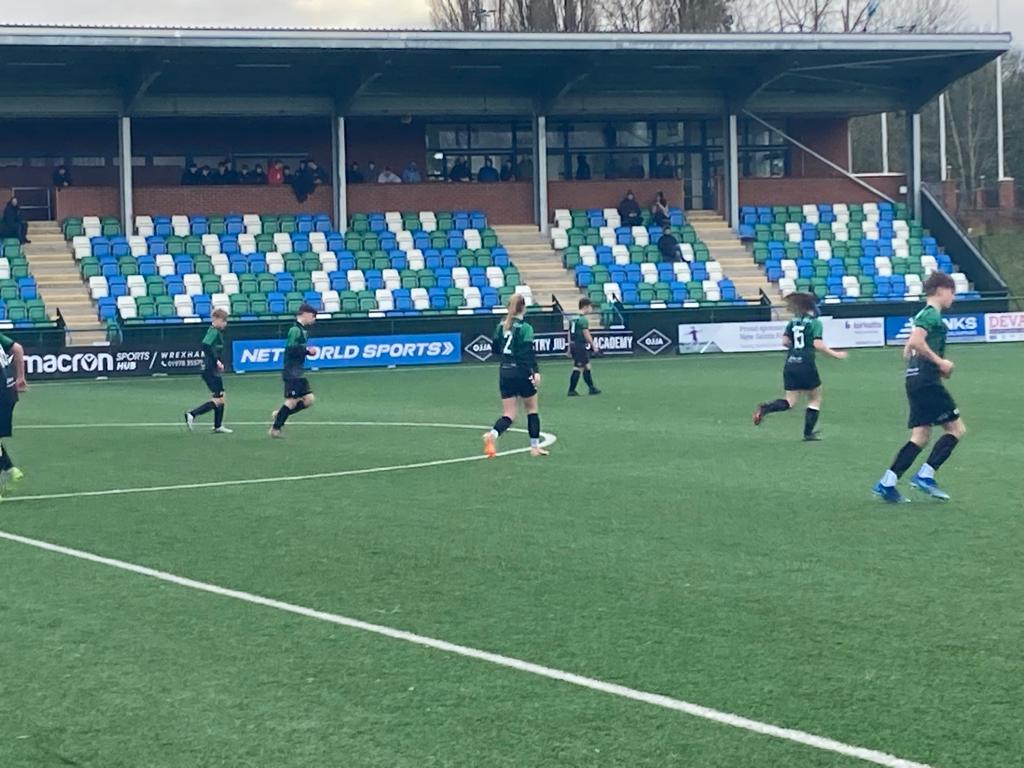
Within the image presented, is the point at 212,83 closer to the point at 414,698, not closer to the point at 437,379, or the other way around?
the point at 437,379

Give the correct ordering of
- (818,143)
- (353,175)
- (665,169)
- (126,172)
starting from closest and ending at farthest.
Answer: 1. (126,172)
2. (353,175)
3. (665,169)
4. (818,143)

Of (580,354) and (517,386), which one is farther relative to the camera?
(580,354)

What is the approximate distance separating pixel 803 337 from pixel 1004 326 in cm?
2544

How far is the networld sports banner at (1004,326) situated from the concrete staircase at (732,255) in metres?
5.62

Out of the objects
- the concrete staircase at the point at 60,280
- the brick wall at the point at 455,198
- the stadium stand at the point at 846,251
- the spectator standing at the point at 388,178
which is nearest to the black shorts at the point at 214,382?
the concrete staircase at the point at 60,280

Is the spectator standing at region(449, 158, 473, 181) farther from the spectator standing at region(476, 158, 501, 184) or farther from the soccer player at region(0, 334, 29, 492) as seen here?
the soccer player at region(0, 334, 29, 492)

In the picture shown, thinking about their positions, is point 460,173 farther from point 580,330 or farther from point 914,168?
point 580,330

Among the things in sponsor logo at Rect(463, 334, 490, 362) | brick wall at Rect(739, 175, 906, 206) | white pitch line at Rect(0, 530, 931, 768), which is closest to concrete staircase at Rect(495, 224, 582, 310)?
sponsor logo at Rect(463, 334, 490, 362)

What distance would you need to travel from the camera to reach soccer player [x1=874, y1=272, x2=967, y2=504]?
40.1ft

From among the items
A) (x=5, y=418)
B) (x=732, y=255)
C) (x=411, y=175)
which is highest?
(x=411, y=175)

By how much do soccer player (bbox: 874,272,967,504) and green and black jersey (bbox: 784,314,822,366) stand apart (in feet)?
17.7

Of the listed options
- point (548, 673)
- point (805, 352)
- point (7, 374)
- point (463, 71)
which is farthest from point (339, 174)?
point (548, 673)

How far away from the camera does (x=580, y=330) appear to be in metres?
26.8

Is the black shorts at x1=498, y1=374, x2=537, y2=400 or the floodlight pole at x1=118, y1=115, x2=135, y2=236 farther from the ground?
the floodlight pole at x1=118, y1=115, x2=135, y2=236
